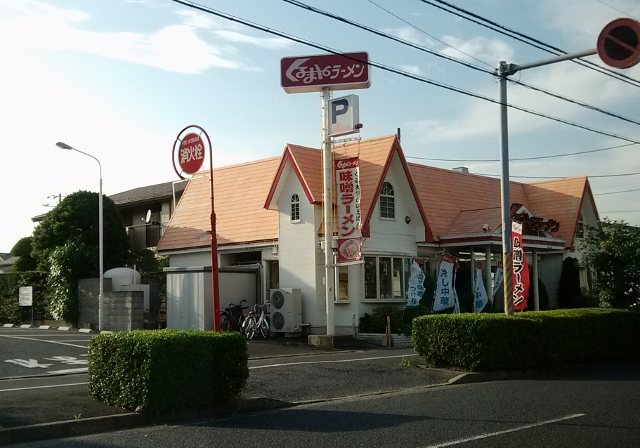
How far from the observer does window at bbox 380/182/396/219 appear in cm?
2575

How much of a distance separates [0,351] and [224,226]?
10.7 m

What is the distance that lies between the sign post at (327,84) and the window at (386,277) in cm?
272

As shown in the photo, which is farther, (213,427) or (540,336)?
(540,336)

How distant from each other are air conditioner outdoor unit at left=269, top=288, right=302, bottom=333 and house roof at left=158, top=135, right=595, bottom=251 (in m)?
2.49

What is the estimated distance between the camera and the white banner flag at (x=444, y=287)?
1019 inches

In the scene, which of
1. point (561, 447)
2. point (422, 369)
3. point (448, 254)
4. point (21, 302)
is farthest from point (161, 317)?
point (561, 447)

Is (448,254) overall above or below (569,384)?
above

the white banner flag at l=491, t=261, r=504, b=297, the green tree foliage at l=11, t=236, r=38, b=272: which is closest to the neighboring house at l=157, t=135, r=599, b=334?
the white banner flag at l=491, t=261, r=504, b=297

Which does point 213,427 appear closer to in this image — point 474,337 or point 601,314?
point 474,337

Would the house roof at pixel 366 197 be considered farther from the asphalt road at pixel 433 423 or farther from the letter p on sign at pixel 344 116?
the asphalt road at pixel 433 423

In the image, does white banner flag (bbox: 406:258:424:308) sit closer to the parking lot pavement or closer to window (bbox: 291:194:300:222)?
the parking lot pavement

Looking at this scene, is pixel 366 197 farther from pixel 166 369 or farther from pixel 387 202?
pixel 166 369

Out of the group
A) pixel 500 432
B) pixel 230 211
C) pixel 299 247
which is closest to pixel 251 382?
pixel 500 432

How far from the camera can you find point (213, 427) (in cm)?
985
